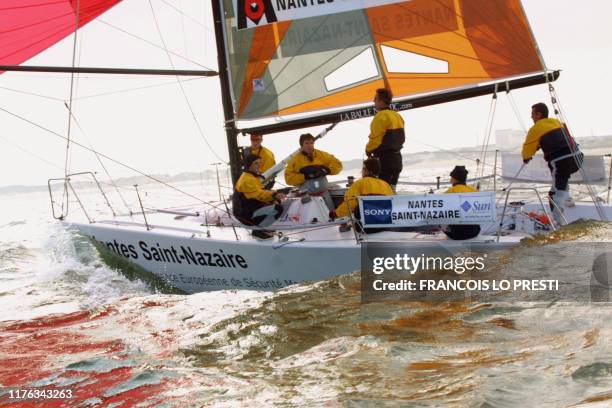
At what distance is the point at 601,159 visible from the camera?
716 centimetres

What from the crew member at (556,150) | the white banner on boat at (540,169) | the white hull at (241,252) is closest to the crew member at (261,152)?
the white hull at (241,252)

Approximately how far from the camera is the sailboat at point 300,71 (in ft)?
22.7

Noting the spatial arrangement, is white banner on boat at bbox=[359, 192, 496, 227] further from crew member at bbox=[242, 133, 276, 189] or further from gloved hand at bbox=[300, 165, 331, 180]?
crew member at bbox=[242, 133, 276, 189]

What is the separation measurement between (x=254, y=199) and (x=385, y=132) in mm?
1434

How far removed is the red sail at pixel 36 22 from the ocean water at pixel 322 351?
10.4 ft

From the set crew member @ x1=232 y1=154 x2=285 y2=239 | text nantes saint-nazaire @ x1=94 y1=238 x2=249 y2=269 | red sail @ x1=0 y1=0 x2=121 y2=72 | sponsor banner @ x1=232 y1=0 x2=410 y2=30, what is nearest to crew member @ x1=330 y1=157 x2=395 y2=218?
crew member @ x1=232 y1=154 x2=285 y2=239

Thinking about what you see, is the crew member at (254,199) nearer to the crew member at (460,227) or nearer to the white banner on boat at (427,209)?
the white banner on boat at (427,209)

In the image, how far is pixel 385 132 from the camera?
22.1ft

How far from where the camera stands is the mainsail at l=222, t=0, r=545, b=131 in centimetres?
Result: 737

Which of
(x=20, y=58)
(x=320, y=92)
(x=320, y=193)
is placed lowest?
(x=320, y=193)

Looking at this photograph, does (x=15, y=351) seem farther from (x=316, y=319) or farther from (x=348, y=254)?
(x=348, y=254)

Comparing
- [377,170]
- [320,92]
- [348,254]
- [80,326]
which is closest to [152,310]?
[80,326]

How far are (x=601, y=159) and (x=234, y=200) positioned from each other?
3.75 metres

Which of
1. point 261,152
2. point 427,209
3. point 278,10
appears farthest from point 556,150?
point 261,152
